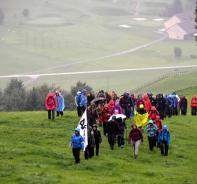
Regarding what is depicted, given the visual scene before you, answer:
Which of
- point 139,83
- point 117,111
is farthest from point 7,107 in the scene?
point 139,83

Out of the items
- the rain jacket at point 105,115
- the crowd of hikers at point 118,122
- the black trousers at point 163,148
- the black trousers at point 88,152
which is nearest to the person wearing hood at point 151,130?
the crowd of hikers at point 118,122

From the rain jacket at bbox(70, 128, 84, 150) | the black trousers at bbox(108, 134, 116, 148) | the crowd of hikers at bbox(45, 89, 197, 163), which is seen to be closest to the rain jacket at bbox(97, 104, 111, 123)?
the crowd of hikers at bbox(45, 89, 197, 163)

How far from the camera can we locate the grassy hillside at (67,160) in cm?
2562

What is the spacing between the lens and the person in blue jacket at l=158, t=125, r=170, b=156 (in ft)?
105

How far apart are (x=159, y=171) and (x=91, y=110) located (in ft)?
20.9

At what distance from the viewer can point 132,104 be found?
41125mm

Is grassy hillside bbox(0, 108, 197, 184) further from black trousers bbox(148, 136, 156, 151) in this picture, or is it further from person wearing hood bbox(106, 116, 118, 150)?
person wearing hood bbox(106, 116, 118, 150)

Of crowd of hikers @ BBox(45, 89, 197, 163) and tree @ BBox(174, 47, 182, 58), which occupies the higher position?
tree @ BBox(174, 47, 182, 58)

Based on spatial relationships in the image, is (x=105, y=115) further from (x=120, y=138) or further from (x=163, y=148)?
(x=163, y=148)

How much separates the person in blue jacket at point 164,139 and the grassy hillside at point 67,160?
1.62 feet

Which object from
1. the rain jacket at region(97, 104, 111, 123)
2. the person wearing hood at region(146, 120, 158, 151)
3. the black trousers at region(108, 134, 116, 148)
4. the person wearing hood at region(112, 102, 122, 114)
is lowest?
the black trousers at region(108, 134, 116, 148)

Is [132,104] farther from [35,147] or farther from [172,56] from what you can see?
[172,56]

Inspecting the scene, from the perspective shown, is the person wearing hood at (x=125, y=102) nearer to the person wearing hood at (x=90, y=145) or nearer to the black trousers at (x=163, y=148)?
the black trousers at (x=163, y=148)

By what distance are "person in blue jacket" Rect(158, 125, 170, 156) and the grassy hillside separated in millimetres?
493
